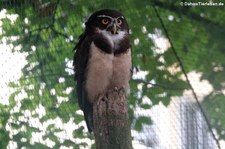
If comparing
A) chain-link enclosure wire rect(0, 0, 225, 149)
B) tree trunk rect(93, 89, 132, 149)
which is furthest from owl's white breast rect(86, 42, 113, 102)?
tree trunk rect(93, 89, 132, 149)

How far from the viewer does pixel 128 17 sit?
1893 millimetres

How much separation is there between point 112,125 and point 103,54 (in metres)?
0.47

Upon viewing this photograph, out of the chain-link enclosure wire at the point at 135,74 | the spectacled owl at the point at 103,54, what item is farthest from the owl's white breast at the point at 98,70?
the chain-link enclosure wire at the point at 135,74

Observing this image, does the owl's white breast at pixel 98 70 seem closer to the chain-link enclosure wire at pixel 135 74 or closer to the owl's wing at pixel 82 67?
the owl's wing at pixel 82 67

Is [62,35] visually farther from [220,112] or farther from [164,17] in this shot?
[220,112]

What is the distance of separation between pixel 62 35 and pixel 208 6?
2.02 feet

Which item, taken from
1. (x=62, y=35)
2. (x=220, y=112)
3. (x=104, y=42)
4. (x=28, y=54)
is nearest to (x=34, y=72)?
(x=28, y=54)

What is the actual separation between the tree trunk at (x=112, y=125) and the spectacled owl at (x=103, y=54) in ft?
1.07

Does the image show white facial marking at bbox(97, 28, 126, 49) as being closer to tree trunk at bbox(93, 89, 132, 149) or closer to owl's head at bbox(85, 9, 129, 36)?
owl's head at bbox(85, 9, 129, 36)

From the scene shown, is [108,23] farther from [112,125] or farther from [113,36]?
[112,125]

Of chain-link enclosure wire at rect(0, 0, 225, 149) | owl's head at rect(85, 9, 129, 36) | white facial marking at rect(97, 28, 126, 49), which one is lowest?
chain-link enclosure wire at rect(0, 0, 225, 149)

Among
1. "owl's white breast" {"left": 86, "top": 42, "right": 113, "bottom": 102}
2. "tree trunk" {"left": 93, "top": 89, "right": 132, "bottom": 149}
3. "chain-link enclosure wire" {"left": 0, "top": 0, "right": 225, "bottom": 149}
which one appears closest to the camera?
"tree trunk" {"left": 93, "top": 89, "right": 132, "bottom": 149}

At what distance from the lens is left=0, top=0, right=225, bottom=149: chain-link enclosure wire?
170cm

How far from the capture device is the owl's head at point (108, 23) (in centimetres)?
158
